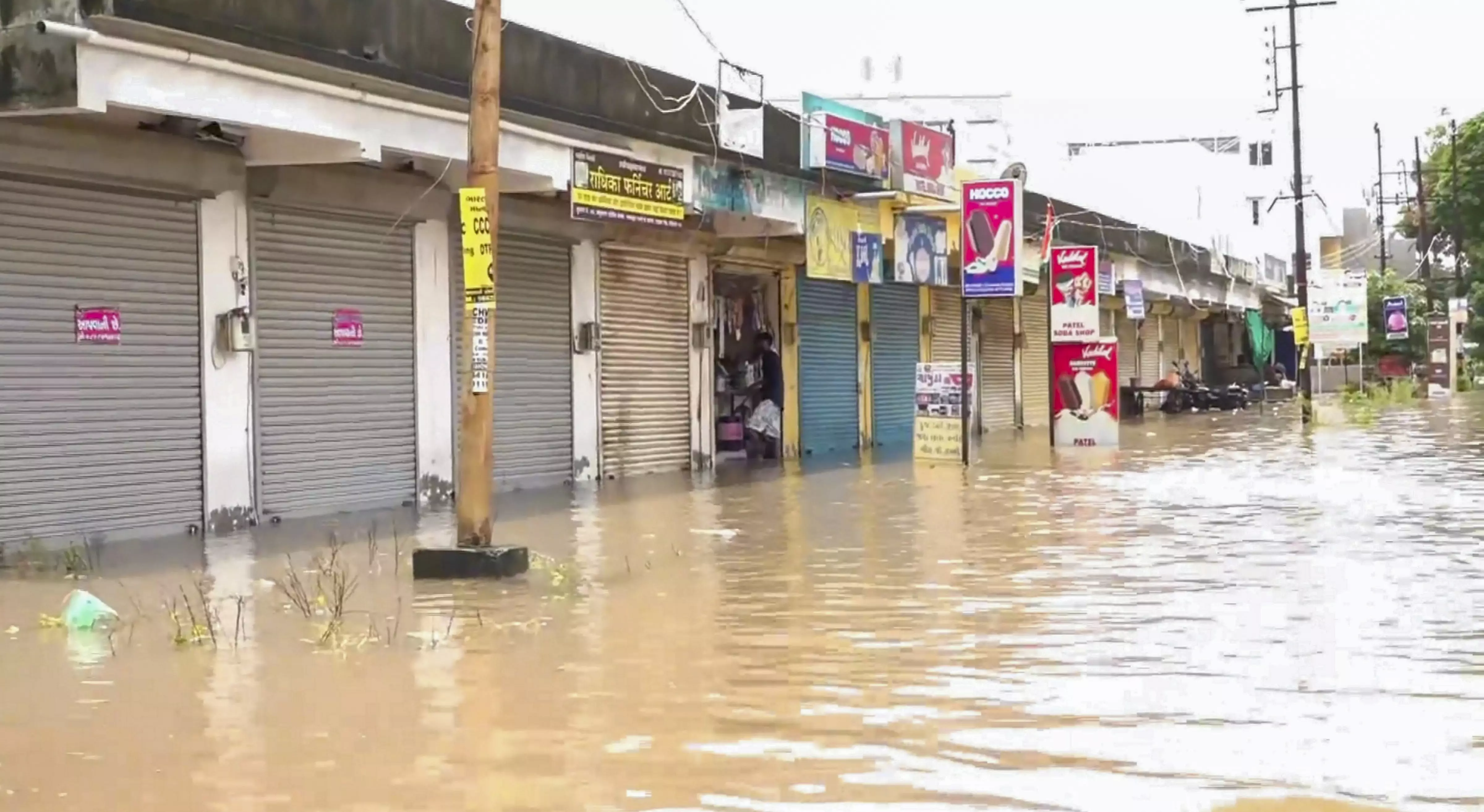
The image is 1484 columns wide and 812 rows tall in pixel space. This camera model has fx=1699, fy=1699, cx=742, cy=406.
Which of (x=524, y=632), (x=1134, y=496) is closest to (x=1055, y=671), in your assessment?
(x=524, y=632)

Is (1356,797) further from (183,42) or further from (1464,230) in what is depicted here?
(1464,230)

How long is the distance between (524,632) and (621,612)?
0.83m

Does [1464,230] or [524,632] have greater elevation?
[1464,230]

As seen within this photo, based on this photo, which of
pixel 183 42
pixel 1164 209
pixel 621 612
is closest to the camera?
pixel 621 612

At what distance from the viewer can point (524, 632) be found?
326 inches

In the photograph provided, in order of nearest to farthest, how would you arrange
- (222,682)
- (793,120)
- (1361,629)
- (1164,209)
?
(222,682)
(1361,629)
(793,120)
(1164,209)

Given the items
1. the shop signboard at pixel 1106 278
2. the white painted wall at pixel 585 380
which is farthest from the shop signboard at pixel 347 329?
the shop signboard at pixel 1106 278

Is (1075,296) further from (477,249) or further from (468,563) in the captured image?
(468,563)

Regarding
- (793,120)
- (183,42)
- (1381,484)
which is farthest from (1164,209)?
(183,42)

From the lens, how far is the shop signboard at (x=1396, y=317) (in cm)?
5531

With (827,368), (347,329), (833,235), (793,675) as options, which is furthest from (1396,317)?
(793,675)

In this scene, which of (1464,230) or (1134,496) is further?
(1464,230)

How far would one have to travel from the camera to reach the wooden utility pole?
1051cm

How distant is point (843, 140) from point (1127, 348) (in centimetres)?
2494
